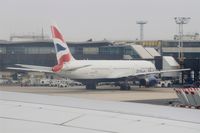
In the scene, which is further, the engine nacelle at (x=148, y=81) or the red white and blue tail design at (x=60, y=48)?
the engine nacelle at (x=148, y=81)

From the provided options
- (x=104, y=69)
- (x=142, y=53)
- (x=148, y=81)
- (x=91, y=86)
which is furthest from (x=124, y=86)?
(x=142, y=53)

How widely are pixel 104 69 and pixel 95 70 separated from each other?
57.1 inches

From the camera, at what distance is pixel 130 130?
477cm

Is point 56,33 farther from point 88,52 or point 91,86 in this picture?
point 88,52

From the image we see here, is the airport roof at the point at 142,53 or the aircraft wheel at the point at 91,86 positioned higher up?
the airport roof at the point at 142,53

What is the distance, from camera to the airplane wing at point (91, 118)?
4883 mm

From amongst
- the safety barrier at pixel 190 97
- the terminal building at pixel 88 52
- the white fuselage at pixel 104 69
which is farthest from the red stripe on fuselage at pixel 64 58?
the terminal building at pixel 88 52

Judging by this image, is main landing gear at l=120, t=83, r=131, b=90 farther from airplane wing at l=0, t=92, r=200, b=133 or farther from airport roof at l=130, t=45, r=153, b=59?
airplane wing at l=0, t=92, r=200, b=133

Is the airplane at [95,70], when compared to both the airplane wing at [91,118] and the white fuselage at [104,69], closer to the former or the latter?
the white fuselage at [104,69]

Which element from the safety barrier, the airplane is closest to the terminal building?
the airplane

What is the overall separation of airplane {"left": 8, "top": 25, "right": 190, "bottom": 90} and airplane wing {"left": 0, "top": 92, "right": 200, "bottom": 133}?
1855 inches

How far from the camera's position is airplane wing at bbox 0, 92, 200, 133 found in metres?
4.88

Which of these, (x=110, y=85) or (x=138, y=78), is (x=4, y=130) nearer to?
(x=138, y=78)

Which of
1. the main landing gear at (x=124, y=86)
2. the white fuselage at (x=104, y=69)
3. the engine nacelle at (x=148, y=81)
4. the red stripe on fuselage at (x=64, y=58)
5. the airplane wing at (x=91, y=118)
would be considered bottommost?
the main landing gear at (x=124, y=86)
